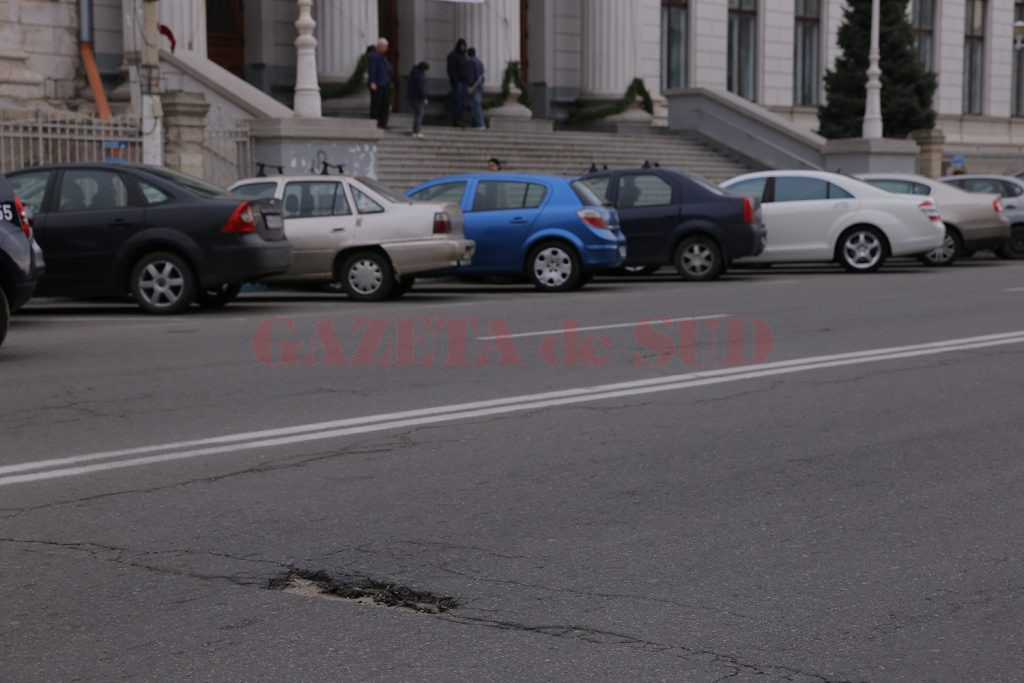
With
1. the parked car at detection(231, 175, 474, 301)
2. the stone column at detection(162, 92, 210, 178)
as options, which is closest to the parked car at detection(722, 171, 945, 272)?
the parked car at detection(231, 175, 474, 301)

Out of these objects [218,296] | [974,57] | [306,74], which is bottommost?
[218,296]

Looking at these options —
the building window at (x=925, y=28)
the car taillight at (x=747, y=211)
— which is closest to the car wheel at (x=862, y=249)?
the car taillight at (x=747, y=211)

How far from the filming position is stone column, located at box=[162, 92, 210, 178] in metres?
22.6

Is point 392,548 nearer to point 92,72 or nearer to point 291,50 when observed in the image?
point 92,72

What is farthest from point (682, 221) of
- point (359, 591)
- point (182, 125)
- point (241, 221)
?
point (359, 591)

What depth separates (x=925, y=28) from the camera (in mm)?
47000

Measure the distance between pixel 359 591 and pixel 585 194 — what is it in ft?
44.6

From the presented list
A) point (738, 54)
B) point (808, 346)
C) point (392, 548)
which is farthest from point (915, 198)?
point (738, 54)

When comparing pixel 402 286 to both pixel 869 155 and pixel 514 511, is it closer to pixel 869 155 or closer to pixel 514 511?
pixel 514 511

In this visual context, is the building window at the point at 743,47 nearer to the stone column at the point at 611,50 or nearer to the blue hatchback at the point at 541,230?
the stone column at the point at 611,50

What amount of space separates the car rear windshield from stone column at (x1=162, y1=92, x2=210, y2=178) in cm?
685

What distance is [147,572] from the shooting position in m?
5.46

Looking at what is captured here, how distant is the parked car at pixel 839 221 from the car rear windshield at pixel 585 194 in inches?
138

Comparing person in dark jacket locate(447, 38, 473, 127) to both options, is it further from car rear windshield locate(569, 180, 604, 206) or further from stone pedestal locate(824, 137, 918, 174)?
car rear windshield locate(569, 180, 604, 206)
